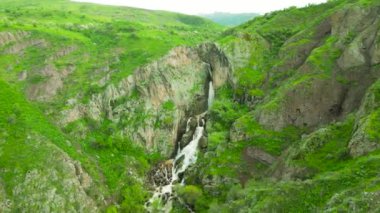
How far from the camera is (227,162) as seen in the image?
7275 centimetres

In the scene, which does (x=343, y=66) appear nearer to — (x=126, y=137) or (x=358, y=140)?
(x=358, y=140)

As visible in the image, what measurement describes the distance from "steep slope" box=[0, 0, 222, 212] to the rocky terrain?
26 centimetres

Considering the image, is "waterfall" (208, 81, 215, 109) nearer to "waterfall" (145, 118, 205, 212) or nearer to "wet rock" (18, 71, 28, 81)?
"waterfall" (145, 118, 205, 212)

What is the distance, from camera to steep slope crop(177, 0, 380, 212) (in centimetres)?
4672

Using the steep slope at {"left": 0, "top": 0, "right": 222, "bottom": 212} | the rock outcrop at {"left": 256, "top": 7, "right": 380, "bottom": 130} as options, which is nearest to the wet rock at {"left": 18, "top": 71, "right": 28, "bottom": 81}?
the steep slope at {"left": 0, "top": 0, "right": 222, "bottom": 212}

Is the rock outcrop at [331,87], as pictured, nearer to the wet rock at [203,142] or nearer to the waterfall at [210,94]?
the wet rock at [203,142]

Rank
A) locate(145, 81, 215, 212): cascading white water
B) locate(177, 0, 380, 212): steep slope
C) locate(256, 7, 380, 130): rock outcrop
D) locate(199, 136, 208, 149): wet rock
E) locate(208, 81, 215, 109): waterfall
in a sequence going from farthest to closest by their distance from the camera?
1. locate(208, 81, 215, 109): waterfall
2. locate(199, 136, 208, 149): wet rock
3. locate(145, 81, 215, 212): cascading white water
4. locate(256, 7, 380, 130): rock outcrop
5. locate(177, 0, 380, 212): steep slope

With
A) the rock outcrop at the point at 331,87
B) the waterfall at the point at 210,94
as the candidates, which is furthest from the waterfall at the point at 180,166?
the rock outcrop at the point at 331,87

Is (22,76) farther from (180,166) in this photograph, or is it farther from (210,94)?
(180,166)

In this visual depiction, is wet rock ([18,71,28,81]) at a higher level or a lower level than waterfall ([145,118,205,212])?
higher

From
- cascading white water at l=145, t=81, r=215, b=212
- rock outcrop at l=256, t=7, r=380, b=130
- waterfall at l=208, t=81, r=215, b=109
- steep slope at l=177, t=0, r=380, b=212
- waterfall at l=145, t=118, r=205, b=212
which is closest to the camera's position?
steep slope at l=177, t=0, r=380, b=212

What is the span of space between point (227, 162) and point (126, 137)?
24981 millimetres

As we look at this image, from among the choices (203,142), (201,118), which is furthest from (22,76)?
(203,142)

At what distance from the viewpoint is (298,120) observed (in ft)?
250
